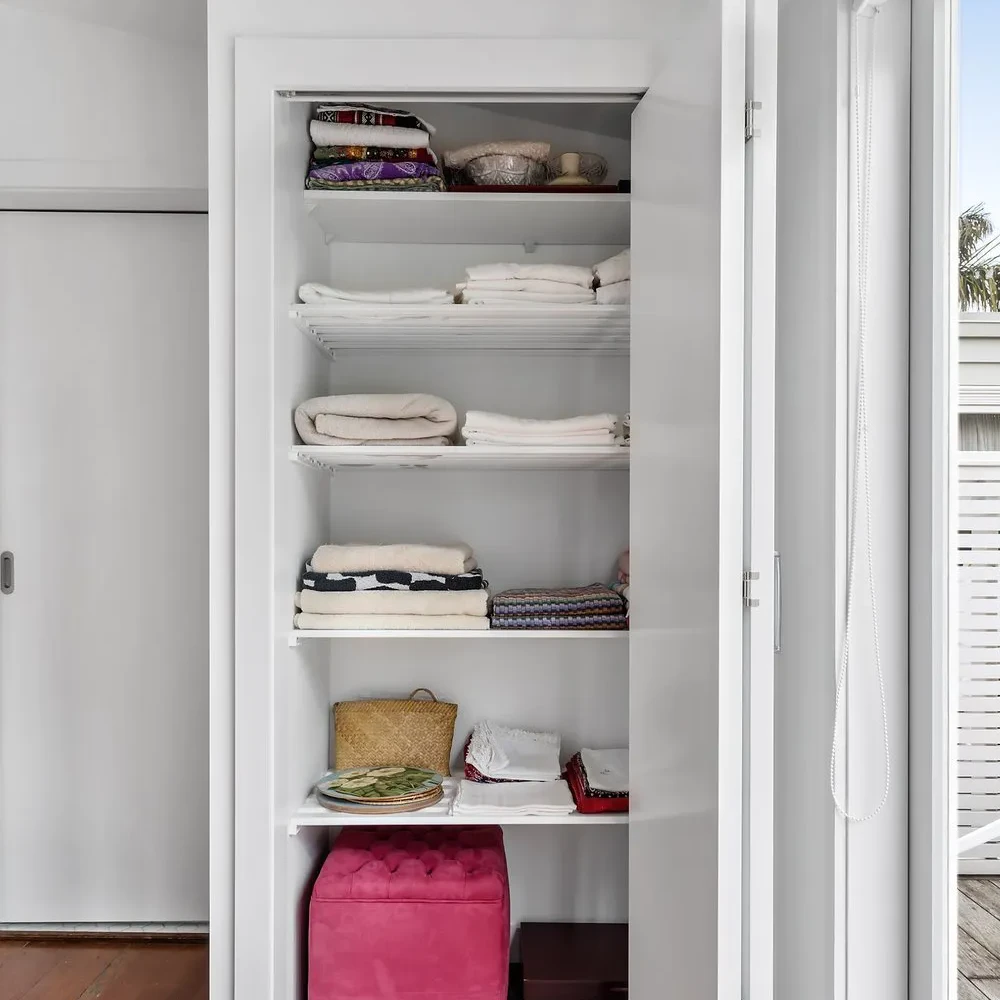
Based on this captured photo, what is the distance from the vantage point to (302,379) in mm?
1917

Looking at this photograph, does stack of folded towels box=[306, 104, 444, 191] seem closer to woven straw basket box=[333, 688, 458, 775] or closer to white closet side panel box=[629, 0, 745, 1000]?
white closet side panel box=[629, 0, 745, 1000]

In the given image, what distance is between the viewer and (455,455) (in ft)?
6.07

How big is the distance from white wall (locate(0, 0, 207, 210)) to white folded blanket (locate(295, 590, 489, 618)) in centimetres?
110

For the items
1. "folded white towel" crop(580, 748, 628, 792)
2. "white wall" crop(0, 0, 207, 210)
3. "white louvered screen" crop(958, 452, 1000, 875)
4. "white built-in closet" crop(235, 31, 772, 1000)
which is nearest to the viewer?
"white louvered screen" crop(958, 452, 1000, 875)

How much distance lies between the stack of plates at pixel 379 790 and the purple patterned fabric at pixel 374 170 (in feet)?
4.19

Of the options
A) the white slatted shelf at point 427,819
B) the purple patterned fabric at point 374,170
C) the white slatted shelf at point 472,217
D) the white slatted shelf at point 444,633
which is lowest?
the white slatted shelf at point 427,819

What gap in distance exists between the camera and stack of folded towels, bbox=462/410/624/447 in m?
1.87

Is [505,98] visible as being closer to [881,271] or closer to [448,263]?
[448,263]

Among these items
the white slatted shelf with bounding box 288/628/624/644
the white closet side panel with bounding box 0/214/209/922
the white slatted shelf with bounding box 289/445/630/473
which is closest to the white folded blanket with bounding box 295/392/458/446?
the white slatted shelf with bounding box 289/445/630/473

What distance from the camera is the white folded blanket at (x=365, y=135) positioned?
6.01 feet

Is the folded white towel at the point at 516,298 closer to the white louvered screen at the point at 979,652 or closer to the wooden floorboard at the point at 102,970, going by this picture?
the white louvered screen at the point at 979,652

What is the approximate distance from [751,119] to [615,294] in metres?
0.65

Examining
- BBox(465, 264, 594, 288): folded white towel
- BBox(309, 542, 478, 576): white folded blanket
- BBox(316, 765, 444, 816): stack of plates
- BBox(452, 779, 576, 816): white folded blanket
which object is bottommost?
BBox(452, 779, 576, 816): white folded blanket

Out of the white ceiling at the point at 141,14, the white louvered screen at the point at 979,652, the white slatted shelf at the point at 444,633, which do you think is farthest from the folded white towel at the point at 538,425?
the white ceiling at the point at 141,14
